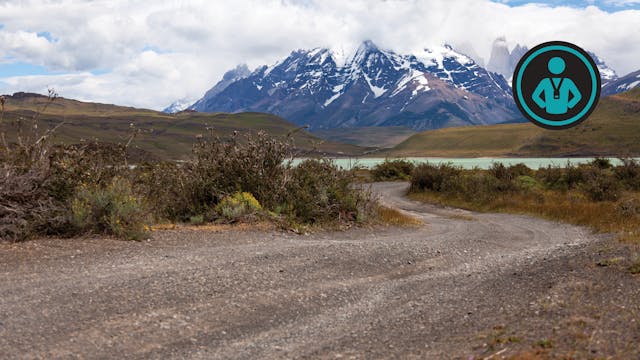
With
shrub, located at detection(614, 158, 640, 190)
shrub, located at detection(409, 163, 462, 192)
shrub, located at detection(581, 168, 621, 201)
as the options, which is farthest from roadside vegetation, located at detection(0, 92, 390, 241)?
shrub, located at detection(614, 158, 640, 190)

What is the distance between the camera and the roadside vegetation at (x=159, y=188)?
36.7 ft

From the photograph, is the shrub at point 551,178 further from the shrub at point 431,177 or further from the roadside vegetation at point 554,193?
the shrub at point 431,177

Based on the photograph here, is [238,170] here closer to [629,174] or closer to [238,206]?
Answer: [238,206]

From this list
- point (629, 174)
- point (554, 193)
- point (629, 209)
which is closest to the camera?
point (629, 209)

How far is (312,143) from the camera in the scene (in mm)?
18500

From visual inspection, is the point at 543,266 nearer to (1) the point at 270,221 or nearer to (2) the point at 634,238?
(2) the point at 634,238

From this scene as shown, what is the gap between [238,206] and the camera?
1495 centimetres

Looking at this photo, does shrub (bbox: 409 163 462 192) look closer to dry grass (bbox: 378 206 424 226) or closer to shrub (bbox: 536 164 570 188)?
shrub (bbox: 536 164 570 188)

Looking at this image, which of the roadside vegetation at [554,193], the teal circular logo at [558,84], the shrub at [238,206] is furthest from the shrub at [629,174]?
the teal circular logo at [558,84]

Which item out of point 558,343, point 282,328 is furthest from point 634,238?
point 282,328

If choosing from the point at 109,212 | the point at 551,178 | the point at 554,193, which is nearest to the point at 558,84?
the point at 109,212

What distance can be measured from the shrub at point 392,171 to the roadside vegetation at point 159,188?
36.8 m

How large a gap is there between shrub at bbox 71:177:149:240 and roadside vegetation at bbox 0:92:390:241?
21 mm

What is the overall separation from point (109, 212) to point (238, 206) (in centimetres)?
398
